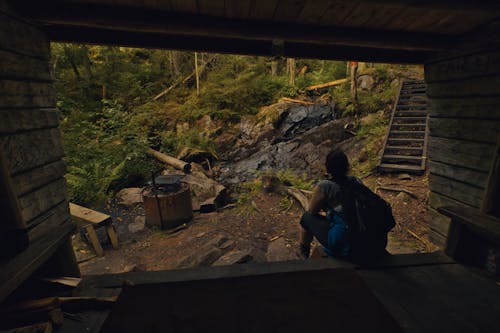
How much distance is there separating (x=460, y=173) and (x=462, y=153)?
30cm

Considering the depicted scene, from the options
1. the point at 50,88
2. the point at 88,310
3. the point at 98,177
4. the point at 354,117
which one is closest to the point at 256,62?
the point at 354,117

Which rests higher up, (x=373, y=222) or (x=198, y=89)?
(x=198, y=89)

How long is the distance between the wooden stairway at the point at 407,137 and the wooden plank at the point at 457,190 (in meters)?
3.92

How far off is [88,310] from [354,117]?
12.7 m

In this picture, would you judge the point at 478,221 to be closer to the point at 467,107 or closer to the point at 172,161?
the point at 467,107

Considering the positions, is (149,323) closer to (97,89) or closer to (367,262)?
(367,262)

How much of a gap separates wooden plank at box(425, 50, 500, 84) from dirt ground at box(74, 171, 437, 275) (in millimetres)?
2446

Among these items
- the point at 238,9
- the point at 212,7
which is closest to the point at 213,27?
the point at 212,7

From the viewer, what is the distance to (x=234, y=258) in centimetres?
462

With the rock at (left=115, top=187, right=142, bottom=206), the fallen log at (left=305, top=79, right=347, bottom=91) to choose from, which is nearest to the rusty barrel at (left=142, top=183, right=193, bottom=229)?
the rock at (left=115, top=187, right=142, bottom=206)

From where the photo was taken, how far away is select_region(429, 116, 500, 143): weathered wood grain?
10.9 ft

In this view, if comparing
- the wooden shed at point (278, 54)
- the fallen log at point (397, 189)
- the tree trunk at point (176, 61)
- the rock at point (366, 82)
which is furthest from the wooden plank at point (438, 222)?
the tree trunk at point (176, 61)

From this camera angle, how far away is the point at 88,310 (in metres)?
2.39

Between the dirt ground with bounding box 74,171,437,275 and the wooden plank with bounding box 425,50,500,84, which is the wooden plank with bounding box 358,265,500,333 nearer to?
the dirt ground with bounding box 74,171,437,275
